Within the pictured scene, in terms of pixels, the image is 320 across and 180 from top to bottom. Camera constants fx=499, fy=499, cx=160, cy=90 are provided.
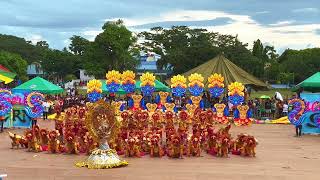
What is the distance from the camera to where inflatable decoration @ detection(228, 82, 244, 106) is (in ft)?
73.8

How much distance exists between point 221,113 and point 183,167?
10477 mm

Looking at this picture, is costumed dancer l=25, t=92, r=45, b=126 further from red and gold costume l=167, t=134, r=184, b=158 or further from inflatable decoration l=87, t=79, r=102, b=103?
red and gold costume l=167, t=134, r=184, b=158

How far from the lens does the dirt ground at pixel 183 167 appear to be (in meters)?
11.8

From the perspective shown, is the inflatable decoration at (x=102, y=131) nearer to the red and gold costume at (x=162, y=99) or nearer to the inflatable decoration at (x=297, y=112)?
the inflatable decoration at (x=297, y=112)

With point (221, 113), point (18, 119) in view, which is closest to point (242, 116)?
point (221, 113)

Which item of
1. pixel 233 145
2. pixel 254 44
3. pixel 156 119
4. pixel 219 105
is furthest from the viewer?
pixel 254 44

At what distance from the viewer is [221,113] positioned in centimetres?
2305

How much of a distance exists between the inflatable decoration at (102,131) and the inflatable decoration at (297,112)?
8.81 m

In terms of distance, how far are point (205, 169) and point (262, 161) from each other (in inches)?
79.5

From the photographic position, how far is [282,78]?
6731cm

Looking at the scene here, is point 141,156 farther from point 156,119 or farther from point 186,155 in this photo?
point 156,119

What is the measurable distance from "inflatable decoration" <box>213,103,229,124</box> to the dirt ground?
6671mm

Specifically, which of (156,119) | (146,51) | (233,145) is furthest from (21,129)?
(146,51)

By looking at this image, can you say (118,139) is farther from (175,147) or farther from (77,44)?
(77,44)
